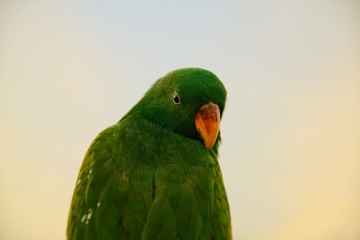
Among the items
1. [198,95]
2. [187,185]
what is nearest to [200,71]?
[198,95]

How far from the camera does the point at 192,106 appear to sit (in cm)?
312

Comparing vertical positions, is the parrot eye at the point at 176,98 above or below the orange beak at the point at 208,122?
above

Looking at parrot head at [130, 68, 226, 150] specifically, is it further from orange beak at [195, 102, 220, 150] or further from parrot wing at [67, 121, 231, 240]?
parrot wing at [67, 121, 231, 240]

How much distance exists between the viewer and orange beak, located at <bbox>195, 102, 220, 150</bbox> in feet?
10.0

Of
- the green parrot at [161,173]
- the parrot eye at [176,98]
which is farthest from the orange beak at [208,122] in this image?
the parrot eye at [176,98]

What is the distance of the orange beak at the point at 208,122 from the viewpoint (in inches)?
120

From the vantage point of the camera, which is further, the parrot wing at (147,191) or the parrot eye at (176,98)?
the parrot eye at (176,98)

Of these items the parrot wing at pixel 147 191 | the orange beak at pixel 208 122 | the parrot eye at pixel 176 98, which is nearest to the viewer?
the parrot wing at pixel 147 191

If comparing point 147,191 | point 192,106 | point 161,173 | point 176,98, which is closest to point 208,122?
point 192,106

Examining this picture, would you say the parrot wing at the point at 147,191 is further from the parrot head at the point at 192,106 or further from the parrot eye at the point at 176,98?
the parrot eye at the point at 176,98

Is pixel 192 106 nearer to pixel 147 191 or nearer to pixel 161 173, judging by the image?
pixel 161 173

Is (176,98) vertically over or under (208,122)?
over

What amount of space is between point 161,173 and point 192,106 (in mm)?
635

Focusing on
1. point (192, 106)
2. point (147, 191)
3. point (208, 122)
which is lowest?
point (147, 191)
